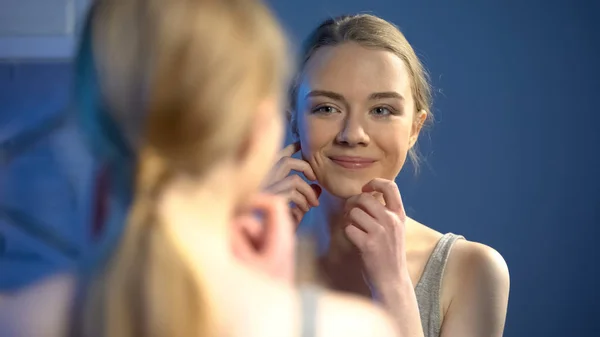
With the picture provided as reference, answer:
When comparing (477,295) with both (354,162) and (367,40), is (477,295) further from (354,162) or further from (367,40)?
(367,40)

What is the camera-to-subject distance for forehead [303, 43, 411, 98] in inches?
39.1

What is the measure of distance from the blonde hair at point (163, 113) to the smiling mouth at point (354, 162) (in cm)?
56

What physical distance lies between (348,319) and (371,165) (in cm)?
55

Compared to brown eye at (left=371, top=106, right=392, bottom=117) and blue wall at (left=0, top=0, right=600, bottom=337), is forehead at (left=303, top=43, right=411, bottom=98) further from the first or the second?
blue wall at (left=0, top=0, right=600, bottom=337)

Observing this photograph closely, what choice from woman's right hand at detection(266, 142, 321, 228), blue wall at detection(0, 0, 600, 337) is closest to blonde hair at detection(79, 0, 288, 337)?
woman's right hand at detection(266, 142, 321, 228)

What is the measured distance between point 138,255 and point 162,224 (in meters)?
0.03

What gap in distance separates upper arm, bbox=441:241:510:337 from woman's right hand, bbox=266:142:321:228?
25cm

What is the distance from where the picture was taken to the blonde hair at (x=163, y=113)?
0.41 metres

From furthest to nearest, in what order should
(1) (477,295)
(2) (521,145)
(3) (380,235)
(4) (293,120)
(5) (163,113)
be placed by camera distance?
1. (2) (521,145)
2. (4) (293,120)
3. (1) (477,295)
4. (3) (380,235)
5. (5) (163,113)

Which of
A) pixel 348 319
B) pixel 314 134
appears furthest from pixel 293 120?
pixel 348 319

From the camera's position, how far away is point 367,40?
1.03 m

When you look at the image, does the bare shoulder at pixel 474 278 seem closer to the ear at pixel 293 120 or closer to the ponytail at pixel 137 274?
the ear at pixel 293 120

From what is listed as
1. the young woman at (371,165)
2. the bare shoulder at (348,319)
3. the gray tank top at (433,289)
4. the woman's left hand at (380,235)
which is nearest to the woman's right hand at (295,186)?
the young woman at (371,165)

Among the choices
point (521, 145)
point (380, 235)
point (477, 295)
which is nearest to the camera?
point (380, 235)
